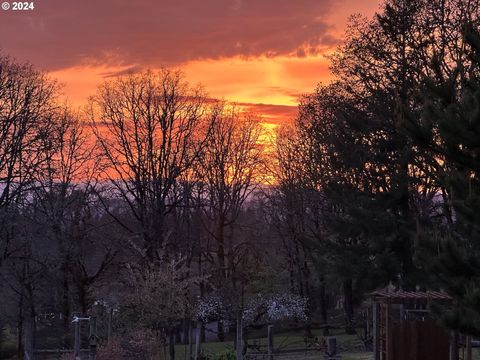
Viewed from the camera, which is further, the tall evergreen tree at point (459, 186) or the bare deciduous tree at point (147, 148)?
the bare deciduous tree at point (147, 148)

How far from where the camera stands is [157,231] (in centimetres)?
3950

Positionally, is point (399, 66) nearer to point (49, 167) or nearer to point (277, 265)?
point (49, 167)

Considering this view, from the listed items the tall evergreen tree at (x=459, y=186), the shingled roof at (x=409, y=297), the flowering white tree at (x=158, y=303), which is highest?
the tall evergreen tree at (x=459, y=186)

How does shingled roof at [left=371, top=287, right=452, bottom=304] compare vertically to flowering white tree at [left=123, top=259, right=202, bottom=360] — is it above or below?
above

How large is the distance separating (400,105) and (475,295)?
14.9ft

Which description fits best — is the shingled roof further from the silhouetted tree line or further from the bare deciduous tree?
the bare deciduous tree

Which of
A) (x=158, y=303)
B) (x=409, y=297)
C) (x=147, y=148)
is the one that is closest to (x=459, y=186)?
(x=409, y=297)

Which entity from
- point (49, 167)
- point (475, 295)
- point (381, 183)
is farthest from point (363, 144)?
point (475, 295)

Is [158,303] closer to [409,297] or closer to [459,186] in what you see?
[409,297]

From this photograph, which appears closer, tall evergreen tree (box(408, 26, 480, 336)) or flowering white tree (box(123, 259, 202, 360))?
tall evergreen tree (box(408, 26, 480, 336))

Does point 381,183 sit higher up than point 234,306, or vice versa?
point 381,183

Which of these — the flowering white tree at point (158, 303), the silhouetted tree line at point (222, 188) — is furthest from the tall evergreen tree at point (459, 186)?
the flowering white tree at point (158, 303)

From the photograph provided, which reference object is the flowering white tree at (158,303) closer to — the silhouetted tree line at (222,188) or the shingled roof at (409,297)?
the silhouetted tree line at (222,188)

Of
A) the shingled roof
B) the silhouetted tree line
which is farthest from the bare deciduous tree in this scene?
the shingled roof
